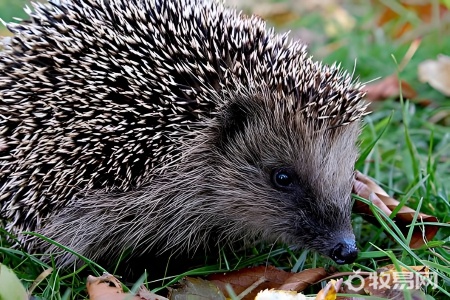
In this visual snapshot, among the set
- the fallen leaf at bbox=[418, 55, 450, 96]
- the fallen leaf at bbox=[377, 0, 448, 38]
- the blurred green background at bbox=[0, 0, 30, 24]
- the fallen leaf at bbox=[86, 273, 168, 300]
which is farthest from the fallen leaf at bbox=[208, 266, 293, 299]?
the blurred green background at bbox=[0, 0, 30, 24]

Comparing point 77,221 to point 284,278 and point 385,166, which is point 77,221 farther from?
point 385,166

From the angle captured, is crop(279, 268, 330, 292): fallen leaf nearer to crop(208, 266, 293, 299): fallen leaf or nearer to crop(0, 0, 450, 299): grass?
crop(208, 266, 293, 299): fallen leaf

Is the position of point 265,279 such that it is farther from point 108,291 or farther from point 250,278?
point 108,291

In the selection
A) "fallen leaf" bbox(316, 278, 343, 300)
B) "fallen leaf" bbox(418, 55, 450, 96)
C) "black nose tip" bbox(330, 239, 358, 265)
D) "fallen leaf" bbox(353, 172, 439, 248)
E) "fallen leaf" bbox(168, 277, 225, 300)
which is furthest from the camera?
"fallen leaf" bbox(418, 55, 450, 96)

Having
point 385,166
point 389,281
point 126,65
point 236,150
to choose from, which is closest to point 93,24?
point 126,65

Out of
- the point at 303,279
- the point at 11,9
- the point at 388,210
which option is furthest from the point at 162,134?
the point at 11,9

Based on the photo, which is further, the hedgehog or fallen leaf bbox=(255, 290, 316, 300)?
the hedgehog
